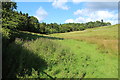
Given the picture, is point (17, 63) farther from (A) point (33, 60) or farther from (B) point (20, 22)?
(B) point (20, 22)

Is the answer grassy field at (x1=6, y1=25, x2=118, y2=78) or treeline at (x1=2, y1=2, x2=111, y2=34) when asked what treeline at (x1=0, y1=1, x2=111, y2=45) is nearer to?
treeline at (x1=2, y1=2, x2=111, y2=34)

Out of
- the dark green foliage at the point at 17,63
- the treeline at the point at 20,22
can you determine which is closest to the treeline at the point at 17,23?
the treeline at the point at 20,22

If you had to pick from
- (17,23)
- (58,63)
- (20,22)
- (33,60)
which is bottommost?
(58,63)

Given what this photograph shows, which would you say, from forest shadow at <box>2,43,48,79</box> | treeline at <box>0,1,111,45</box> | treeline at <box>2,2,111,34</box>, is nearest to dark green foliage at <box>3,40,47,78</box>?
forest shadow at <box>2,43,48,79</box>

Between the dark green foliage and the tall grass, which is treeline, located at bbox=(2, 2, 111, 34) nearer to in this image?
the tall grass

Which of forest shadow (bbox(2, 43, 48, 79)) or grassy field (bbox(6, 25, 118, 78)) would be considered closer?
forest shadow (bbox(2, 43, 48, 79))

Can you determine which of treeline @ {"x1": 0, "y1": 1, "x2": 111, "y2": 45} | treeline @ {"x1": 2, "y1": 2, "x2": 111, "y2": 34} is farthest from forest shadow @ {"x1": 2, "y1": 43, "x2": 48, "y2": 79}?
treeline @ {"x1": 2, "y1": 2, "x2": 111, "y2": 34}

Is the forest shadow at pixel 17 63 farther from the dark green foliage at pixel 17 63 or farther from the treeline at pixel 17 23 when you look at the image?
the treeline at pixel 17 23

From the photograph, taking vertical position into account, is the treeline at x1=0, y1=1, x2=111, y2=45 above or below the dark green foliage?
above

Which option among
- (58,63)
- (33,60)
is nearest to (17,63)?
(33,60)

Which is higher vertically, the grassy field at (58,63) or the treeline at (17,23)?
the treeline at (17,23)

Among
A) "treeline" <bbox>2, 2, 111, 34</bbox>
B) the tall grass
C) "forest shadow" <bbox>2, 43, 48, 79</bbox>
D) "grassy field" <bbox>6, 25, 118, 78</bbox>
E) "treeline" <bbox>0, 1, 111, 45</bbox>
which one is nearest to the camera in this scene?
"forest shadow" <bbox>2, 43, 48, 79</bbox>

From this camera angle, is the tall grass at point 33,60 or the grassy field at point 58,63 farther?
the grassy field at point 58,63

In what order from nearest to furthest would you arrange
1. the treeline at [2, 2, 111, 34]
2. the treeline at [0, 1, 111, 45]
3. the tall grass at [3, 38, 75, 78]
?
the tall grass at [3, 38, 75, 78] < the treeline at [0, 1, 111, 45] < the treeline at [2, 2, 111, 34]
